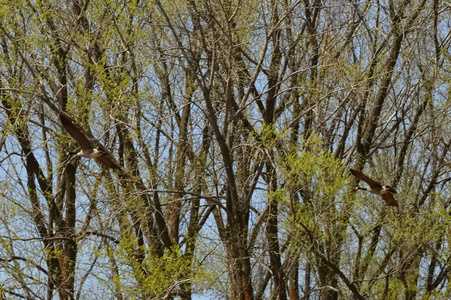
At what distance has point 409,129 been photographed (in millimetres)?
11719

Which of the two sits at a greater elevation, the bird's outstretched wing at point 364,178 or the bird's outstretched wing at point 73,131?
the bird's outstretched wing at point 73,131

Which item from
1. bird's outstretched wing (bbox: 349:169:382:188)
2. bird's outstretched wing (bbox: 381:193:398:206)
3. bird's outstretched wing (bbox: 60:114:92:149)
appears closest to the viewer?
bird's outstretched wing (bbox: 60:114:92:149)

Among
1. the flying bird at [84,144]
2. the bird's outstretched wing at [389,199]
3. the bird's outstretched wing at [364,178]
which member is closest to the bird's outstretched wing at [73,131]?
the flying bird at [84,144]

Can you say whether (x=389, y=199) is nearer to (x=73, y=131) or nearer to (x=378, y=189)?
(x=378, y=189)

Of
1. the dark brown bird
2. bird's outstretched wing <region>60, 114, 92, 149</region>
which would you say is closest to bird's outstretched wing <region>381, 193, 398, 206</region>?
the dark brown bird

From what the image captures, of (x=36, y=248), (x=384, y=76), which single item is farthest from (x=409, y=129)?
(x=36, y=248)

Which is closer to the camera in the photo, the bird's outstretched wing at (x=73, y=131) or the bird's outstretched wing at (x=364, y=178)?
the bird's outstretched wing at (x=73, y=131)

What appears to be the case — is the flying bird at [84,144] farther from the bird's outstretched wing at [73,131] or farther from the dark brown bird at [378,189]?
the dark brown bird at [378,189]

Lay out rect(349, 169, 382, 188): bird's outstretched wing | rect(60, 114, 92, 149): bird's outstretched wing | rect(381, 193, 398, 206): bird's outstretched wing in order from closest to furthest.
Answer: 1. rect(60, 114, 92, 149): bird's outstretched wing
2. rect(349, 169, 382, 188): bird's outstretched wing
3. rect(381, 193, 398, 206): bird's outstretched wing

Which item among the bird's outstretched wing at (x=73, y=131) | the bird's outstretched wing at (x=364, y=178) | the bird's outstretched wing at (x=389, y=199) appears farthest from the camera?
the bird's outstretched wing at (x=389, y=199)

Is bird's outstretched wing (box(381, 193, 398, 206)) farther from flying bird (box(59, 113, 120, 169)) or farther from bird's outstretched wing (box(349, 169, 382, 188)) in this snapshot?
flying bird (box(59, 113, 120, 169))

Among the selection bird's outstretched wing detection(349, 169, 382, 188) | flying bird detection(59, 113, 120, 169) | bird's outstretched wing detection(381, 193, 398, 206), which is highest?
flying bird detection(59, 113, 120, 169)

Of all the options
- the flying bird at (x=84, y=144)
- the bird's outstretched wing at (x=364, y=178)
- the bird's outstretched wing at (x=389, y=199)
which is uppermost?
the flying bird at (x=84, y=144)

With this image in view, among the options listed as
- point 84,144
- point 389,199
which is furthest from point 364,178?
point 84,144
